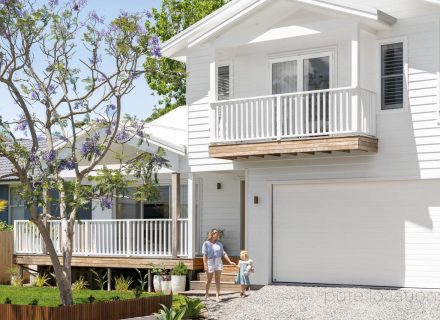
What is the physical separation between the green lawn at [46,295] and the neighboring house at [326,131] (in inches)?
132

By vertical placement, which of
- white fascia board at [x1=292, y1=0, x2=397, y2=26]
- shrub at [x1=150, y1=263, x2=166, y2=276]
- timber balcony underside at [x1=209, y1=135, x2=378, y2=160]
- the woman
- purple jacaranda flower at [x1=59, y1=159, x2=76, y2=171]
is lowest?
shrub at [x1=150, y1=263, x2=166, y2=276]

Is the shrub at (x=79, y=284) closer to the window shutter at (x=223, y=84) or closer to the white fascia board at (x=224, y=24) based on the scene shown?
the window shutter at (x=223, y=84)

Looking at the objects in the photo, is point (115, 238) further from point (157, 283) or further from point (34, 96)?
point (34, 96)

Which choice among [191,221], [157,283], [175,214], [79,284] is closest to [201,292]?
[157,283]

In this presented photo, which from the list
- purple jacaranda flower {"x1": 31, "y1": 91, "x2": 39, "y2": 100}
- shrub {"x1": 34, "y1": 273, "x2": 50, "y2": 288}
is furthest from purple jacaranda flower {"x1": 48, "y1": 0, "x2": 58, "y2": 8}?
shrub {"x1": 34, "y1": 273, "x2": 50, "y2": 288}

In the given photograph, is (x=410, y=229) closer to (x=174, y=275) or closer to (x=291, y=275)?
(x=291, y=275)

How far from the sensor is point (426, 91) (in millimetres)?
21406

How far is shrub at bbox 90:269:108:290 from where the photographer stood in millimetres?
25959

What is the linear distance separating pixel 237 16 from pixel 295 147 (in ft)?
12.6

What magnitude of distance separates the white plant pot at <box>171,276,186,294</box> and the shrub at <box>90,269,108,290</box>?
2713 millimetres

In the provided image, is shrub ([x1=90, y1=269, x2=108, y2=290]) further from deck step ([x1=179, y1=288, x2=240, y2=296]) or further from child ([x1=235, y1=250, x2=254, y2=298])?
child ([x1=235, y1=250, x2=254, y2=298])

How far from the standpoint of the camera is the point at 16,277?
2784 centimetres

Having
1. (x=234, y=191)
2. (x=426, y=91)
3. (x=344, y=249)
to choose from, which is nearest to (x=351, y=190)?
(x=344, y=249)

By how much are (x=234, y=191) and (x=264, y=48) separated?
15.0 ft
